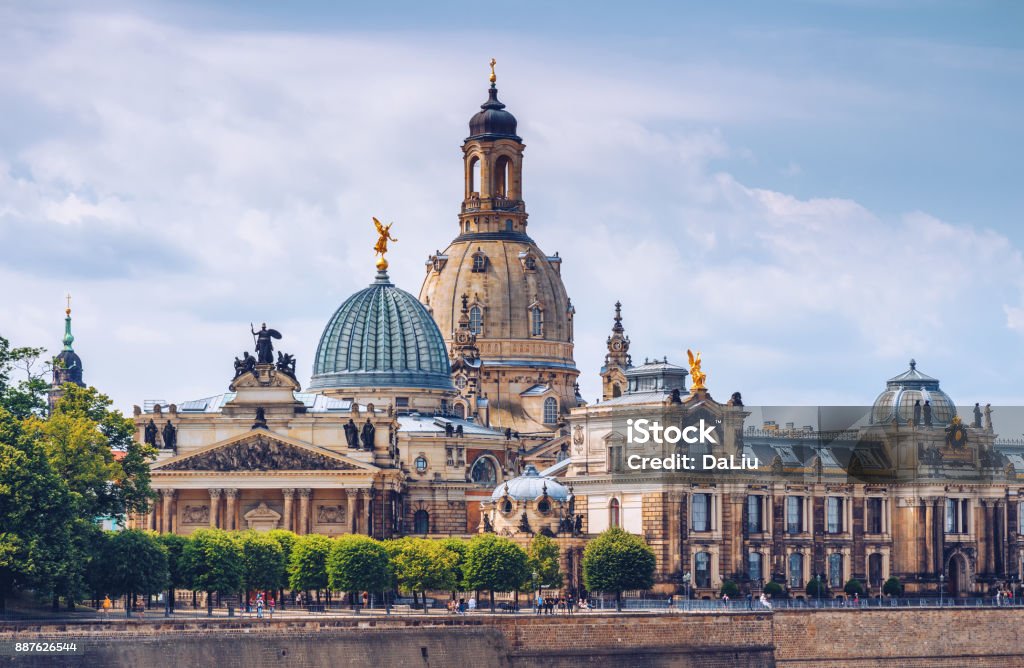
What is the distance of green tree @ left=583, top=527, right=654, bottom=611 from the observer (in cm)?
14138

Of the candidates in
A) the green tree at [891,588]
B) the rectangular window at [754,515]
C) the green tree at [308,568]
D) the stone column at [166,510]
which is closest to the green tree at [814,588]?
the rectangular window at [754,515]

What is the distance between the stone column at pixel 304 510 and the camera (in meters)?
156

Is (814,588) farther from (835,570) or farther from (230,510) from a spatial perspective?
(230,510)

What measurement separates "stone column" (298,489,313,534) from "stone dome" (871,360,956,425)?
35989 mm

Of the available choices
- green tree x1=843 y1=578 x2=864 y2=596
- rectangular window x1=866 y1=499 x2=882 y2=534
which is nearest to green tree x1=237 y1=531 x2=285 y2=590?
green tree x1=843 y1=578 x2=864 y2=596

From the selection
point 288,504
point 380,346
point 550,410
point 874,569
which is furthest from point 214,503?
point 550,410

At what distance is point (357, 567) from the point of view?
135375 mm

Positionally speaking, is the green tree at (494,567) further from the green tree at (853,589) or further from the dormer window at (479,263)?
the dormer window at (479,263)

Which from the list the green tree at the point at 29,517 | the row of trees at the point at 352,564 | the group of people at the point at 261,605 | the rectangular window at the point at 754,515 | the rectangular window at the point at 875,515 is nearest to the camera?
the green tree at the point at 29,517

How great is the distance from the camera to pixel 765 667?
5118 inches

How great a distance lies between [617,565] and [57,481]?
37492 millimetres

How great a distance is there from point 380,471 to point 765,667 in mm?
34784

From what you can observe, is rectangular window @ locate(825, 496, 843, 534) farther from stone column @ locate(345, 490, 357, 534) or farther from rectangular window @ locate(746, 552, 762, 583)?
stone column @ locate(345, 490, 357, 534)

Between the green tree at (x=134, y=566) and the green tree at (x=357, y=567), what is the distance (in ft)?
47.3
